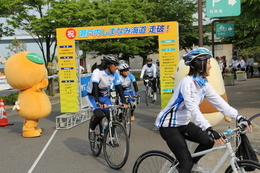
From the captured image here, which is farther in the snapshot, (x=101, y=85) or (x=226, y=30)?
(x=226, y=30)

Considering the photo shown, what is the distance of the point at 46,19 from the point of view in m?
19.1

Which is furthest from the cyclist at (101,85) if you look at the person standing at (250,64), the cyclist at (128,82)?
the person standing at (250,64)

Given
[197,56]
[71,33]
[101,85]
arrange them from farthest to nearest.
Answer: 1. [71,33]
2. [101,85]
3. [197,56]

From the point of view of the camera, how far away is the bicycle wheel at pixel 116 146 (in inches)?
216

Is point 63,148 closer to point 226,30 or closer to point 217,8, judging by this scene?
point 217,8

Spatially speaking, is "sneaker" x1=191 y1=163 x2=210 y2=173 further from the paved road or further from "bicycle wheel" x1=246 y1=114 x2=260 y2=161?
"bicycle wheel" x1=246 y1=114 x2=260 y2=161

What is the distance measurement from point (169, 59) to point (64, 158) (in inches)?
165

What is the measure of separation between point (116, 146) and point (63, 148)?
235cm

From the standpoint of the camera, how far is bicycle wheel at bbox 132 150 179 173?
3863mm

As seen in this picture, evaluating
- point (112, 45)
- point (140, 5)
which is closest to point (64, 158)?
point (112, 45)

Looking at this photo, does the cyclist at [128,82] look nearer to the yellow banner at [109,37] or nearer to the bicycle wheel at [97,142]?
the yellow banner at [109,37]

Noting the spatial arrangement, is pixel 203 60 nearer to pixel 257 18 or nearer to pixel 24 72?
pixel 24 72

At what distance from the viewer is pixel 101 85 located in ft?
21.0

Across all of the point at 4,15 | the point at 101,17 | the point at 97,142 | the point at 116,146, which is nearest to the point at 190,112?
the point at 116,146
